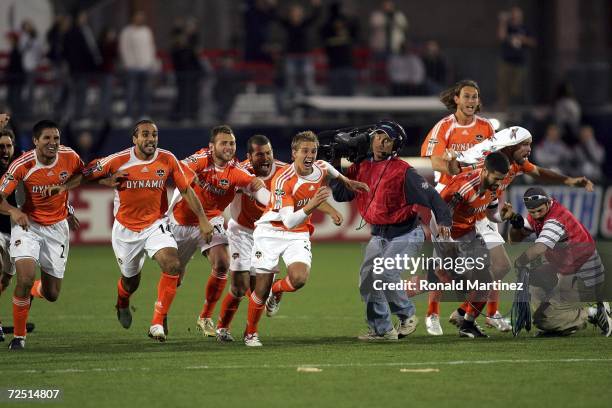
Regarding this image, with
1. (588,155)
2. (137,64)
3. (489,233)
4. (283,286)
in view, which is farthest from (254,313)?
(588,155)

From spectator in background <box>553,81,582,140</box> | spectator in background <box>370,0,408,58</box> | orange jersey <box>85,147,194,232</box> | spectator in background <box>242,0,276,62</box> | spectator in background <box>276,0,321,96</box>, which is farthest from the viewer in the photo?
spectator in background <box>370,0,408,58</box>

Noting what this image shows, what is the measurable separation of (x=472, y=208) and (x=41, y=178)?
407 cm

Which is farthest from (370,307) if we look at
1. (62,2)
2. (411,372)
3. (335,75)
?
(62,2)

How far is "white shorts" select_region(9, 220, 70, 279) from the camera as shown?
36.9 feet

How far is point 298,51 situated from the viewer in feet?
80.0

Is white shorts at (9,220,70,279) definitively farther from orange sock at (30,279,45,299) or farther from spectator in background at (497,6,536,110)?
spectator in background at (497,6,536,110)

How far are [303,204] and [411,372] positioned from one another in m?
2.25

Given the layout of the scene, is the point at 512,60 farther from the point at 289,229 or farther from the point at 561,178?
the point at 289,229

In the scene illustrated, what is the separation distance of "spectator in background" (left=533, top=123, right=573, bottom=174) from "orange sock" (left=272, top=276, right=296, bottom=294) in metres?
13.4

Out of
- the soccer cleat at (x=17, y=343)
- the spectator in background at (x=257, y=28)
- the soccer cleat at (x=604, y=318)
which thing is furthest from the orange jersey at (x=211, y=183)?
the spectator in background at (x=257, y=28)

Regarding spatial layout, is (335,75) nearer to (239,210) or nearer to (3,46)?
(3,46)

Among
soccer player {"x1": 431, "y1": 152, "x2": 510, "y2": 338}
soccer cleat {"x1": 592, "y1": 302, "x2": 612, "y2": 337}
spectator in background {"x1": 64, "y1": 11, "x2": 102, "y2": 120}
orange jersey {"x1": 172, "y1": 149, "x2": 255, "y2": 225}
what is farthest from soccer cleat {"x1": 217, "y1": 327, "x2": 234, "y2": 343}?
spectator in background {"x1": 64, "y1": 11, "x2": 102, "y2": 120}

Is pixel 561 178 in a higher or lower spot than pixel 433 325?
higher

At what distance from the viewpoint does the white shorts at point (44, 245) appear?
11258mm
